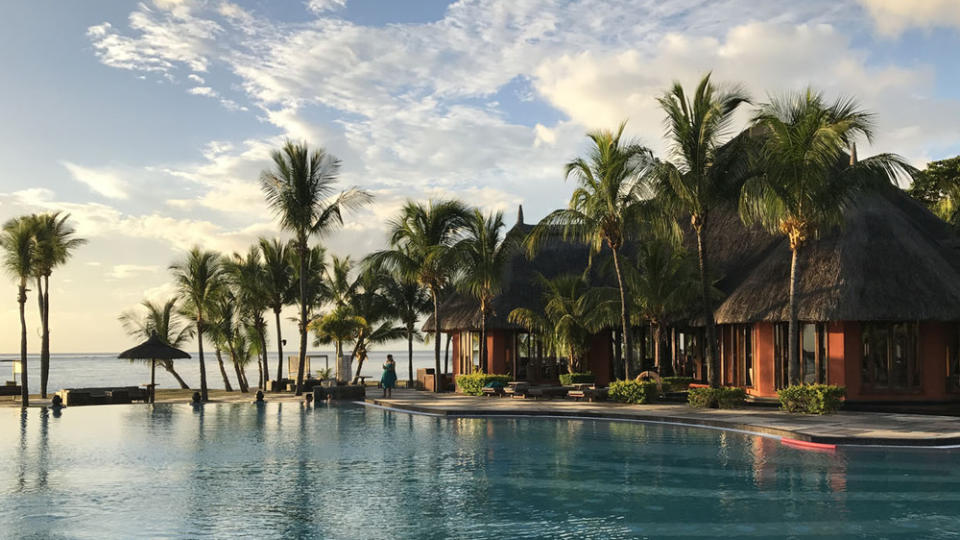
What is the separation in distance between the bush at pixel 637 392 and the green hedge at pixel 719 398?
4.36 ft

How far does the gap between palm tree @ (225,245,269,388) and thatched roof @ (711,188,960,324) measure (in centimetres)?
1899

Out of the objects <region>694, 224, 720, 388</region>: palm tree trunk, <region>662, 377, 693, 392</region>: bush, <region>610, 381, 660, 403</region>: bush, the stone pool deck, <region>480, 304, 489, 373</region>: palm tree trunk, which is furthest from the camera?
<region>480, 304, 489, 373</region>: palm tree trunk

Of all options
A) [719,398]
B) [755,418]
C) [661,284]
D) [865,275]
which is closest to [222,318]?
[661,284]

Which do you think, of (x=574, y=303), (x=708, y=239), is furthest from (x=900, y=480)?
(x=708, y=239)

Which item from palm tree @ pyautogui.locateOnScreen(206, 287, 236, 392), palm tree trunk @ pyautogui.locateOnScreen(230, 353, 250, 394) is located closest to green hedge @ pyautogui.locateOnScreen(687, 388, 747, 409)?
Answer: palm tree @ pyautogui.locateOnScreen(206, 287, 236, 392)

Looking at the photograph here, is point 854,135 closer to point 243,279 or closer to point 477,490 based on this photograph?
→ point 477,490

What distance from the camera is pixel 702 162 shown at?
800 inches

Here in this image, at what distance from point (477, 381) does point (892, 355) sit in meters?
11.9

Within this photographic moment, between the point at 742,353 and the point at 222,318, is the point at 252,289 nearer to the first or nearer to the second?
the point at 222,318

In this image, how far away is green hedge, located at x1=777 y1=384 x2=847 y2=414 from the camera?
18656 millimetres

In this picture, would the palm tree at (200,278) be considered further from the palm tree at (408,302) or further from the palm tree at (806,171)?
the palm tree at (806,171)

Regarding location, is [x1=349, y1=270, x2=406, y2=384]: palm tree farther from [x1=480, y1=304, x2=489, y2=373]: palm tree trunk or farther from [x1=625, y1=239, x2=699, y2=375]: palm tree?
[x1=625, y1=239, x2=699, y2=375]: palm tree

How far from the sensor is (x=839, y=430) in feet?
50.4

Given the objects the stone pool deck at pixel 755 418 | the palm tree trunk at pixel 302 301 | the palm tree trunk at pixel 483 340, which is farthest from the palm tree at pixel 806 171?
the palm tree trunk at pixel 302 301
